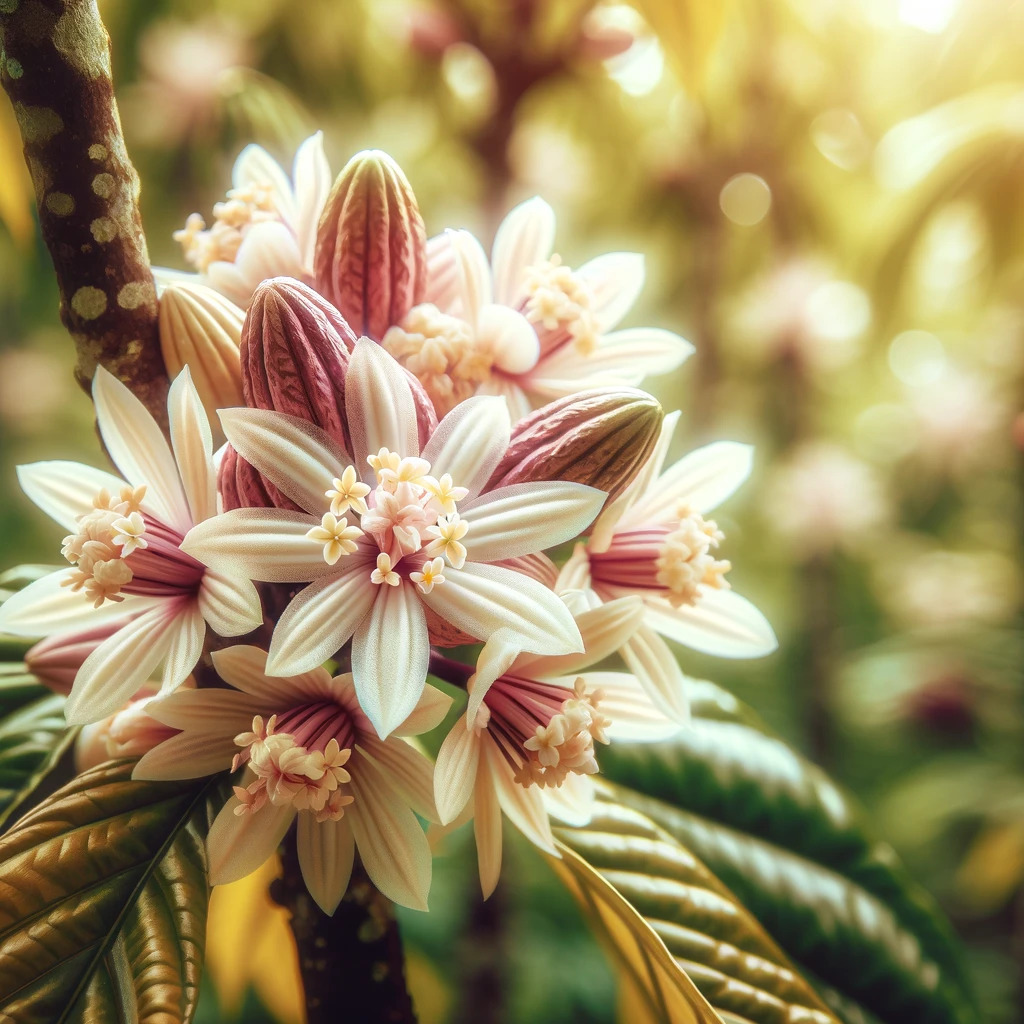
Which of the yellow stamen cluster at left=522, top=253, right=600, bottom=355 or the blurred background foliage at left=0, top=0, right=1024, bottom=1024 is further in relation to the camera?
the blurred background foliage at left=0, top=0, right=1024, bottom=1024

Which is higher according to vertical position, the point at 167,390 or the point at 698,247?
the point at 698,247

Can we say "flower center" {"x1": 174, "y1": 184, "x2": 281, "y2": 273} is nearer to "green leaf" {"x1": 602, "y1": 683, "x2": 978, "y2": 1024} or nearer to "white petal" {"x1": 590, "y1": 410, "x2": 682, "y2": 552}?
"white petal" {"x1": 590, "y1": 410, "x2": 682, "y2": 552}

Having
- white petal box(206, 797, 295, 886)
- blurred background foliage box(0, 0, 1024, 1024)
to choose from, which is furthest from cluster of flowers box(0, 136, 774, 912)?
blurred background foliage box(0, 0, 1024, 1024)

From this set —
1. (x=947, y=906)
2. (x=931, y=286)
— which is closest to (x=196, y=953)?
(x=931, y=286)

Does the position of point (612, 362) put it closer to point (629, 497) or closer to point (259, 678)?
point (629, 497)

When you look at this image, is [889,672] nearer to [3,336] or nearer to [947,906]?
[947,906]
